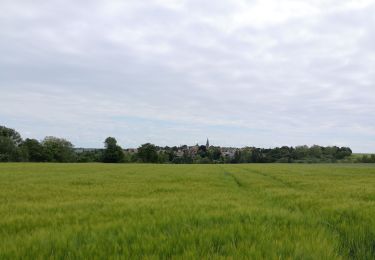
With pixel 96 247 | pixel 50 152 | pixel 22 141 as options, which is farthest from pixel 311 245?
pixel 22 141

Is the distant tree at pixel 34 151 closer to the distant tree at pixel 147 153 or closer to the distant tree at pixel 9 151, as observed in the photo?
the distant tree at pixel 9 151

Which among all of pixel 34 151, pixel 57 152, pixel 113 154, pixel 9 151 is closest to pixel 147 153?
pixel 113 154

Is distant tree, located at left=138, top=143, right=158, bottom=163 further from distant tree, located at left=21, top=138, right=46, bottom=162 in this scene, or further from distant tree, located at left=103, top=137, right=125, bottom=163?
distant tree, located at left=21, top=138, right=46, bottom=162

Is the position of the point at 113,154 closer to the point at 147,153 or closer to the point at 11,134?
the point at 147,153

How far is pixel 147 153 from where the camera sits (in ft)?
416

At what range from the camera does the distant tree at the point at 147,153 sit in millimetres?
126812

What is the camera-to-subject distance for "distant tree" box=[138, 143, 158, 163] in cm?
12681

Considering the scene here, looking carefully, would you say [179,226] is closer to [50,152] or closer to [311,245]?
[311,245]

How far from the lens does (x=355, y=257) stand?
471cm

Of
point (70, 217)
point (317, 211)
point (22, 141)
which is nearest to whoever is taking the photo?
point (70, 217)

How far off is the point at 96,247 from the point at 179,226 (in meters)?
1.58

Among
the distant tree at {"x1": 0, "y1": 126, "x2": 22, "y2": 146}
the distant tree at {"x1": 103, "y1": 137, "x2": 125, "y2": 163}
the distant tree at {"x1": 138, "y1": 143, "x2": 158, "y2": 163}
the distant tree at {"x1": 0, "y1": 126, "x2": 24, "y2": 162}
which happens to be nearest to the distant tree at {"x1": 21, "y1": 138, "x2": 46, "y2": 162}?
the distant tree at {"x1": 0, "y1": 126, "x2": 24, "y2": 162}

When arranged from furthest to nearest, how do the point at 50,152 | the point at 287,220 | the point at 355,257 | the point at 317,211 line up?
the point at 50,152 → the point at 317,211 → the point at 287,220 → the point at 355,257

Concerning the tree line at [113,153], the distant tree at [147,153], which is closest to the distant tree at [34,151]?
the tree line at [113,153]
